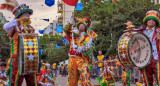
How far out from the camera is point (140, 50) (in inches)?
372

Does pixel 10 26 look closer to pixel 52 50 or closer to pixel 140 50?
pixel 140 50

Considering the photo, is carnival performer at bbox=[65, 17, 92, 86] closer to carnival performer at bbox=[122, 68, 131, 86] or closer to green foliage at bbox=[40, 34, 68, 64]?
carnival performer at bbox=[122, 68, 131, 86]

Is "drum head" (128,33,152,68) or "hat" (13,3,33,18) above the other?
"hat" (13,3,33,18)

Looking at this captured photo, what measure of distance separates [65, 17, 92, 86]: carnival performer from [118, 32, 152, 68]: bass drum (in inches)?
66.3

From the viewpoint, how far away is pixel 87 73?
1069cm

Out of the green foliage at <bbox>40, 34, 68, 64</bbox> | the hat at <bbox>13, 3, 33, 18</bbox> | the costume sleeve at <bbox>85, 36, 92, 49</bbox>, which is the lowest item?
the green foliage at <bbox>40, 34, 68, 64</bbox>

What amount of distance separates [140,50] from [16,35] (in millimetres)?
3201

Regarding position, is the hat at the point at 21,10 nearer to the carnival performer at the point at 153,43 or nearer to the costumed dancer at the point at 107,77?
the carnival performer at the point at 153,43

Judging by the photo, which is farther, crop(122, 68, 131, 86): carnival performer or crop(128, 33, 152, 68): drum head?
crop(122, 68, 131, 86): carnival performer

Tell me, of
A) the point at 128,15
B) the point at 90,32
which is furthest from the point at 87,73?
the point at 128,15

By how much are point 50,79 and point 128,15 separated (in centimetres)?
1446

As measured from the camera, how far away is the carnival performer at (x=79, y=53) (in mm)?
10609

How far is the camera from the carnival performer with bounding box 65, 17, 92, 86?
10609mm

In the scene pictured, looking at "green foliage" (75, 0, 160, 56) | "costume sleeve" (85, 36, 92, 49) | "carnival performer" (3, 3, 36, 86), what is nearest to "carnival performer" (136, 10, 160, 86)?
"costume sleeve" (85, 36, 92, 49)
